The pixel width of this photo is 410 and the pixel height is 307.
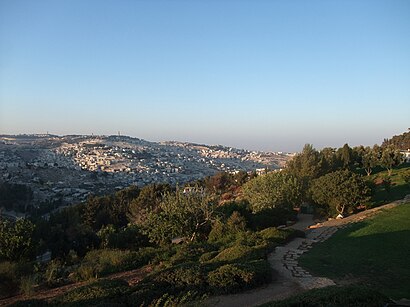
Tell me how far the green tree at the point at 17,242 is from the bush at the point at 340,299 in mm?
12390

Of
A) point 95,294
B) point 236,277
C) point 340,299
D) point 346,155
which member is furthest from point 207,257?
point 346,155

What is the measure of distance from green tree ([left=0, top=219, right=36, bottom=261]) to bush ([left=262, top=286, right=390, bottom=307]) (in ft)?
40.6

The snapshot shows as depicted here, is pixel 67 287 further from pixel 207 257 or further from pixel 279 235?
pixel 279 235

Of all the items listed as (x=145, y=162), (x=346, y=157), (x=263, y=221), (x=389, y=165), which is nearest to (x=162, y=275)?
(x=263, y=221)

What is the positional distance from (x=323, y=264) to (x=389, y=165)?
102 feet

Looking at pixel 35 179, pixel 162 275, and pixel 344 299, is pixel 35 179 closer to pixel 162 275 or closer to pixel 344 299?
pixel 162 275

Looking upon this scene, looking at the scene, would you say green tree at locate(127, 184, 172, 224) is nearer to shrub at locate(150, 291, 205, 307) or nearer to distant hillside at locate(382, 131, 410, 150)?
shrub at locate(150, 291, 205, 307)

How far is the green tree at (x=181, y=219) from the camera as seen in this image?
61.8 feet

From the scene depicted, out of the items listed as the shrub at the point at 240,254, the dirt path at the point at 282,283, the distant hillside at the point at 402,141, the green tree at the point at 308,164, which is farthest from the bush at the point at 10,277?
the distant hillside at the point at 402,141

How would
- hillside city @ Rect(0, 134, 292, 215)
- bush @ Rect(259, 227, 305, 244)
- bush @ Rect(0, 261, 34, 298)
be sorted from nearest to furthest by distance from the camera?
bush @ Rect(0, 261, 34, 298), bush @ Rect(259, 227, 305, 244), hillside city @ Rect(0, 134, 292, 215)

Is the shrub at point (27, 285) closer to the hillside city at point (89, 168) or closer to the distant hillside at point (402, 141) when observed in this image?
the hillside city at point (89, 168)

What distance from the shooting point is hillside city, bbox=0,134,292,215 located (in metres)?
65.6

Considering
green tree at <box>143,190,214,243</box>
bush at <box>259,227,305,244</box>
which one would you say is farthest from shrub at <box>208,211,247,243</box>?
bush at <box>259,227,305,244</box>

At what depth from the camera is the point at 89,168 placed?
291ft
